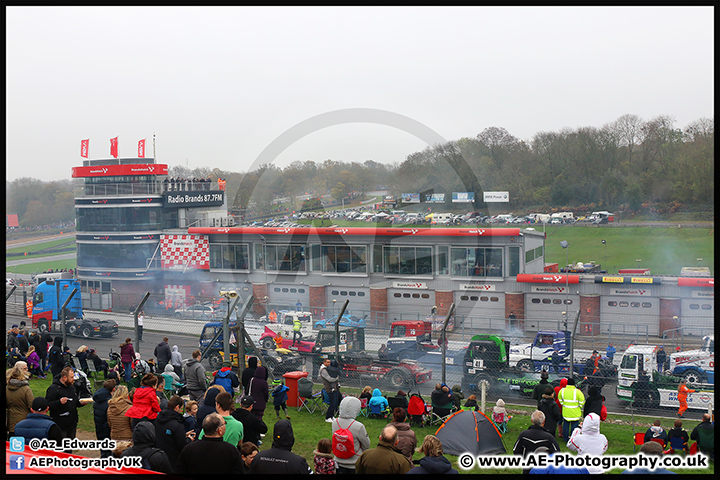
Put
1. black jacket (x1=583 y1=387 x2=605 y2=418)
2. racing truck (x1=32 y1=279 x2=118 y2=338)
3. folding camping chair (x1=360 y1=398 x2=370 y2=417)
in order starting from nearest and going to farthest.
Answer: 1. black jacket (x1=583 y1=387 x2=605 y2=418)
2. folding camping chair (x1=360 y1=398 x2=370 y2=417)
3. racing truck (x1=32 y1=279 x2=118 y2=338)

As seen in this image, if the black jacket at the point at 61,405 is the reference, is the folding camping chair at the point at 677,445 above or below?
below

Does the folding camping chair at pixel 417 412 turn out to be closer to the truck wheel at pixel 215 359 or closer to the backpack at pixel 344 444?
the backpack at pixel 344 444

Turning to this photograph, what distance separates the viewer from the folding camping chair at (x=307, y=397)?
14.0m

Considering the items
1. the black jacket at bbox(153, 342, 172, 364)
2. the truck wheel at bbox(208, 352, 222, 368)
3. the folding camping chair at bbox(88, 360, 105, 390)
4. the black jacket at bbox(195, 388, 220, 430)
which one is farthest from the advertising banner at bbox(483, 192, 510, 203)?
the black jacket at bbox(195, 388, 220, 430)

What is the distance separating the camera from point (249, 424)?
913 cm

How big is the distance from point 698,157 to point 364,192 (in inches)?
2052

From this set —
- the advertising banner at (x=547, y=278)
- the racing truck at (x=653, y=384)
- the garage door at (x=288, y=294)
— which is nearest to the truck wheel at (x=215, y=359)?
the racing truck at (x=653, y=384)

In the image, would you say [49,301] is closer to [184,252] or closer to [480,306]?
[184,252]

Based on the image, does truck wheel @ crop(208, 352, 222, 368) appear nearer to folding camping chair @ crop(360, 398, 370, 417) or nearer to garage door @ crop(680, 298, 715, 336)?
folding camping chair @ crop(360, 398, 370, 417)

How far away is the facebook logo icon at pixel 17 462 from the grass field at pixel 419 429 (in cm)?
503

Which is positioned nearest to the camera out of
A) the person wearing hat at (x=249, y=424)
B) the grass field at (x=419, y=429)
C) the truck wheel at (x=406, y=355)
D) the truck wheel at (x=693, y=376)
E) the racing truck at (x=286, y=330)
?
the person wearing hat at (x=249, y=424)

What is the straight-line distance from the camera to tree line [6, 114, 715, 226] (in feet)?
235

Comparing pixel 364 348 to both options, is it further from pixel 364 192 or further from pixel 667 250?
pixel 364 192

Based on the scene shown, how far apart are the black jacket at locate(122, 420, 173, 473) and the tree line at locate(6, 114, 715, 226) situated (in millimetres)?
54300
